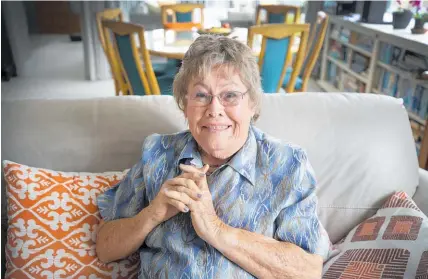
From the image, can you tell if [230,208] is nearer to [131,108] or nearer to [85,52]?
[131,108]

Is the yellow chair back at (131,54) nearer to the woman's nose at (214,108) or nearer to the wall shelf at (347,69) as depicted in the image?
the woman's nose at (214,108)

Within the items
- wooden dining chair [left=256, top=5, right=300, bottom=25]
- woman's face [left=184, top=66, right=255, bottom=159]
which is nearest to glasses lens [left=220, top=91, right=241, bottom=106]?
woman's face [left=184, top=66, right=255, bottom=159]

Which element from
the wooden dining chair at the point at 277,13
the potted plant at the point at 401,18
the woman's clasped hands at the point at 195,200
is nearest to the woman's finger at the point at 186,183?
the woman's clasped hands at the point at 195,200

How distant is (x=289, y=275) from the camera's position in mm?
1027

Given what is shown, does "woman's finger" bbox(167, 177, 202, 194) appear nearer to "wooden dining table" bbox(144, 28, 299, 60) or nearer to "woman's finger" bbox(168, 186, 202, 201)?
"woman's finger" bbox(168, 186, 202, 201)

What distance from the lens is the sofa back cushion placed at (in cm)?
133

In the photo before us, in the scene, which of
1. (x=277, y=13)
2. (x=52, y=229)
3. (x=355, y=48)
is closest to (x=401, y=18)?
(x=355, y=48)

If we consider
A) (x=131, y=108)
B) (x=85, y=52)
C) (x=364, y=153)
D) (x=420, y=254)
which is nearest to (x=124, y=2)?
(x=85, y=52)

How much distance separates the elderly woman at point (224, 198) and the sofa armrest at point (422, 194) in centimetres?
48

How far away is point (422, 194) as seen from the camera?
1.37 metres

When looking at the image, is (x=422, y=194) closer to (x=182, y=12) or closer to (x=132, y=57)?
(x=132, y=57)

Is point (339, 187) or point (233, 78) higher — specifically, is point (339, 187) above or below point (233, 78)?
below

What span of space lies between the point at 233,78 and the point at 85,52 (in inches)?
159

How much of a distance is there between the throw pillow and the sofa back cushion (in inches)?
3.6
